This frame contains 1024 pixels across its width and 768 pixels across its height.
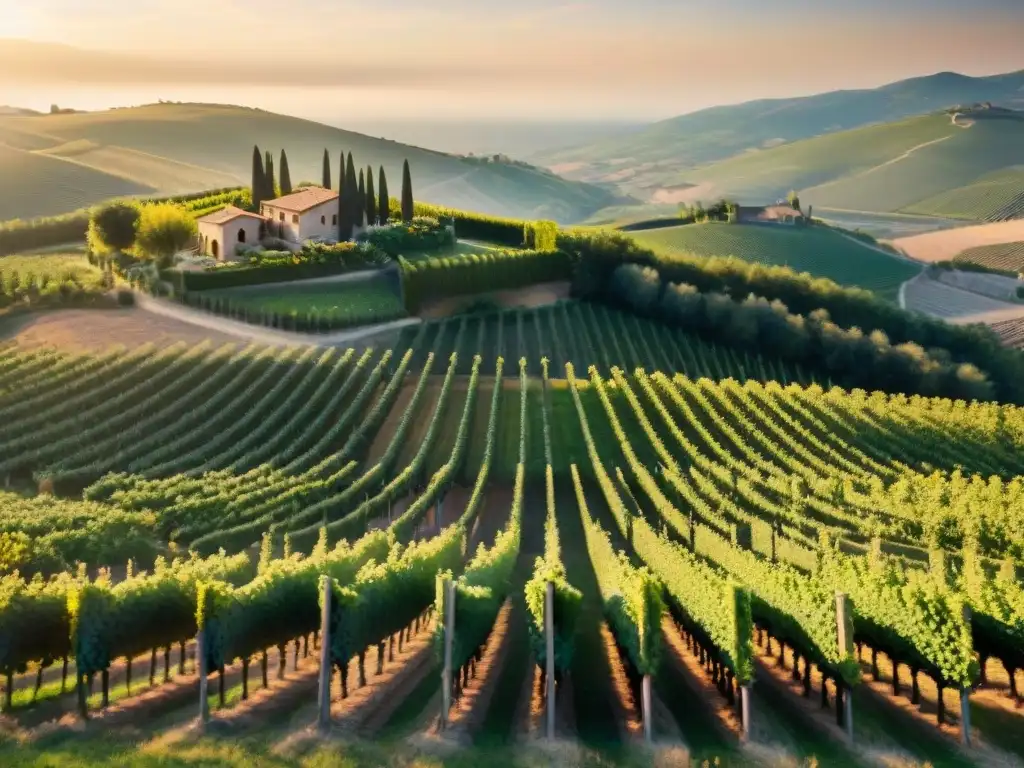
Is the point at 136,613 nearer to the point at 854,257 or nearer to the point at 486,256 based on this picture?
the point at 486,256

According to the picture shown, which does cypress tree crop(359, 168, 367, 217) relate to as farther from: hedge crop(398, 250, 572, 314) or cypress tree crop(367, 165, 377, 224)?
hedge crop(398, 250, 572, 314)

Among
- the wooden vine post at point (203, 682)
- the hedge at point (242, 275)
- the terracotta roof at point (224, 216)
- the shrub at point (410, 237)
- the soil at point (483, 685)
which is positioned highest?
the terracotta roof at point (224, 216)

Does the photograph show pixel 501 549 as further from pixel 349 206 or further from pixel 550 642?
pixel 349 206

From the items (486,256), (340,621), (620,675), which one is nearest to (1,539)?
(340,621)

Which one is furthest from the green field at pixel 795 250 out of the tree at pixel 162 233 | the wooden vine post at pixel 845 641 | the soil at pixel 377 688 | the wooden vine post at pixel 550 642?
the wooden vine post at pixel 550 642

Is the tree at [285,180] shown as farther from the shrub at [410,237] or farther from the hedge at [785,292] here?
the hedge at [785,292]

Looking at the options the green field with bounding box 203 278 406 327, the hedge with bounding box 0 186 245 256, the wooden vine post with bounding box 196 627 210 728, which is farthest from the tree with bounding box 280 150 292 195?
the wooden vine post with bounding box 196 627 210 728

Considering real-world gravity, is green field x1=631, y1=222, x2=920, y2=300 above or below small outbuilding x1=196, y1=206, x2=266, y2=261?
below
